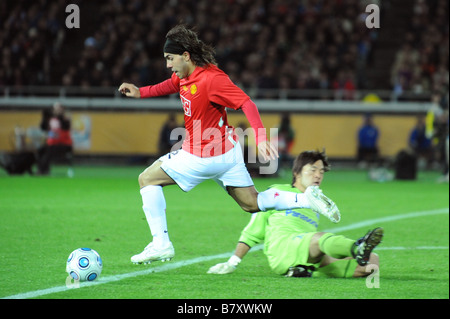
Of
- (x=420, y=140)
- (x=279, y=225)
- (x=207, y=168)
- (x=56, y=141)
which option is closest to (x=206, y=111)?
(x=207, y=168)

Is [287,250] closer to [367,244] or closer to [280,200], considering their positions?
[280,200]

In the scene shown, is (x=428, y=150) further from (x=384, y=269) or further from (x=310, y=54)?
(x=384, y=269)

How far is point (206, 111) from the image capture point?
20.7 ft

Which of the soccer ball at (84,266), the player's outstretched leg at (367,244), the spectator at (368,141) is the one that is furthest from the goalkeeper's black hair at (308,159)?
the spectator at (368,141)

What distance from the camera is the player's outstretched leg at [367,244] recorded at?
17.5 feet

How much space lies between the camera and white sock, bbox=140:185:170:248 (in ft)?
21.1

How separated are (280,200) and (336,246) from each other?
0.70m

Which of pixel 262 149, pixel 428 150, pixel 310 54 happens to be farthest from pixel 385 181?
pixel 262 149

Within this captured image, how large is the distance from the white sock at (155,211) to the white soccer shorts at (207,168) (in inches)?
7.9

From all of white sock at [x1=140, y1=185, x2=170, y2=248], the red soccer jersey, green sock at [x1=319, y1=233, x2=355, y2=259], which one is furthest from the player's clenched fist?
green sock at [x1=319, y1=233, x2=355, y2=259]

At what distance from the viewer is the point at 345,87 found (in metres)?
22.3

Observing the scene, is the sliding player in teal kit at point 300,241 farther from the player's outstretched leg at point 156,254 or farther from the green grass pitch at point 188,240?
the player's outstretched leg at point 156,254

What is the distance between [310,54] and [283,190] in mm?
17456

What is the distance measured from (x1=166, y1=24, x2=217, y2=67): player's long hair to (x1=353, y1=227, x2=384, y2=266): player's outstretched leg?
2.00m
